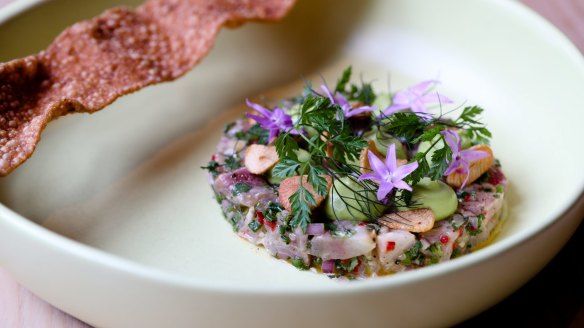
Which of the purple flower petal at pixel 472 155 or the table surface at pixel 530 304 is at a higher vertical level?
the purple flower petal at pixel 472 155

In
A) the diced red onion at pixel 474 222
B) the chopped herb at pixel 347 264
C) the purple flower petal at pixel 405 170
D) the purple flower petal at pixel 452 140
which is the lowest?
the chopped herb at pixel 347 264

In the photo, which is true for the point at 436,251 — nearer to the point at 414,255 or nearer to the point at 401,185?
the point at 414,255

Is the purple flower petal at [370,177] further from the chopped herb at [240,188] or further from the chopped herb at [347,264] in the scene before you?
the chopped herb at [240,188]

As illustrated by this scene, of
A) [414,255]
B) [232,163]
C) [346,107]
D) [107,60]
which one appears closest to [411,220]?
Answer: [414,255]

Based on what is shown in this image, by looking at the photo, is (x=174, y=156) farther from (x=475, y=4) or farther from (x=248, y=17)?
(x=475, y=4)

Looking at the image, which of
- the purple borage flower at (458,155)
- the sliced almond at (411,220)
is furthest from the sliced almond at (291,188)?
the purple borage flower at (458,155)

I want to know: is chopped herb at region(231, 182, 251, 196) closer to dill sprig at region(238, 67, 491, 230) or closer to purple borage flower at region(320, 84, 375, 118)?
dill sprig at region(238, 67, 491, 230)

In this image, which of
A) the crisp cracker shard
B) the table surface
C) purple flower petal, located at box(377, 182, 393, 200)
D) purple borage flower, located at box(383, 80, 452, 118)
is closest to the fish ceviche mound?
purple flower petal, located at box(377, 182, 393, 200)
